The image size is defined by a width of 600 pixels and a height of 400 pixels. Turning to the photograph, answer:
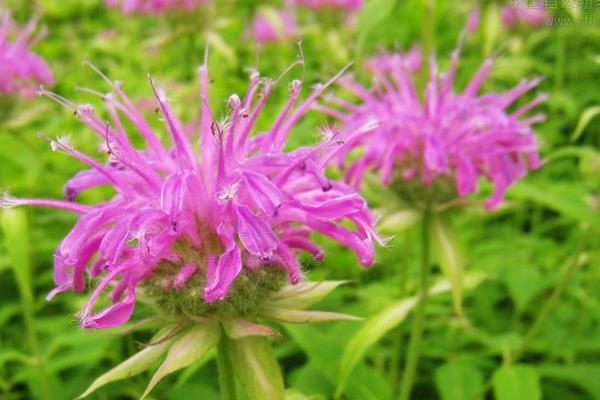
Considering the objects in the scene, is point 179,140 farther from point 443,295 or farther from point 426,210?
point 443,295

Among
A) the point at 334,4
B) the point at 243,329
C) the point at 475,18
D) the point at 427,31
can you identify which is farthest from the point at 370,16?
the point at 334,4

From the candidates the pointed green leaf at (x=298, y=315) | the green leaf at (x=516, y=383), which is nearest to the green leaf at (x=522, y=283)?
the green leaf at (x=516, y=383)

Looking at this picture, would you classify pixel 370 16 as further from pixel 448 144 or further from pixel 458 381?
pixel 458 381

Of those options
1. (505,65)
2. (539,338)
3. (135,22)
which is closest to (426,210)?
(539,338)

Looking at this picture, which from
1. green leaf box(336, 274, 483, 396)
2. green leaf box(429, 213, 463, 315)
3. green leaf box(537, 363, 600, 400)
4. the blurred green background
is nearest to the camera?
green leaf box(336, 274, 483, 396)

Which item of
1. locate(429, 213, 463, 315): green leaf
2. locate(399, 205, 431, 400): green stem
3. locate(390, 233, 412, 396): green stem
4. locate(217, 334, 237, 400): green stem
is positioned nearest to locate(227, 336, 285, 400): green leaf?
locate(217, 334, 237, 400): green stem

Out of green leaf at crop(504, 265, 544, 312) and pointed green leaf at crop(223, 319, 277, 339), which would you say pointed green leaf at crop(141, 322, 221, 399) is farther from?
green leaf at crop(504, 265, 544, 312)

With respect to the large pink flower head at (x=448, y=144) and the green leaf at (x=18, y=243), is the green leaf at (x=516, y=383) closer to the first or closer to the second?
the large pink flower head at (x=448, y=144)
